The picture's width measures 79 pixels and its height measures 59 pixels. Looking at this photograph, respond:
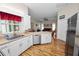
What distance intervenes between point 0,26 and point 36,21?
498 mm

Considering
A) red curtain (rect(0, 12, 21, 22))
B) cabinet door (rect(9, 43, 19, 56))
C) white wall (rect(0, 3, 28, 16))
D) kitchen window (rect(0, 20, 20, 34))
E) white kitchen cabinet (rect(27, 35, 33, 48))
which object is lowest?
cabinet door (rect(9, 43, 19, 56))

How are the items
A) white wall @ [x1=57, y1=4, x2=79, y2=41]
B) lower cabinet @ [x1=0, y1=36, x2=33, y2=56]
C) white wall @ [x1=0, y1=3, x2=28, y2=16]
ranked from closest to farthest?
white wall @ [x1=0, y1=3, x2=28, y2=16], white wall @ [x1=57, y1=4, x2=79, y2=41], lower cabinet @ [x1=0, y1=36, x2=33, y2=56]

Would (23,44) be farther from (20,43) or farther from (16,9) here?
(16,9)

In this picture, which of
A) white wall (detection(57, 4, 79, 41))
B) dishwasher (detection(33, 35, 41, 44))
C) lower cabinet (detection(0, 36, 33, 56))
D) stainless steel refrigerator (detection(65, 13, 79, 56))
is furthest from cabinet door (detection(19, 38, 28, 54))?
stainless steel refrigerator (detection(65, 13, 79, 56))

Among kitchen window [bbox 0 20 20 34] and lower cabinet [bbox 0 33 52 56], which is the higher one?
kitchen window [bbox 0 20 20 34]

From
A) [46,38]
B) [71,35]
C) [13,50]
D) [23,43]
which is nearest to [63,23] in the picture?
[71,35]

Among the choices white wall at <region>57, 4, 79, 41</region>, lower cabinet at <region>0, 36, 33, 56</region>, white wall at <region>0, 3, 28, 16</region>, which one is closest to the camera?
white wall at <region>0, 3, 28, 16</region>

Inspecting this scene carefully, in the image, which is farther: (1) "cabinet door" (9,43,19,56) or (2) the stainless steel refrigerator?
(1) "cabinet door" (9,43,19,56)

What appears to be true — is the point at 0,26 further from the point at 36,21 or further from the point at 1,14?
the point at 36,21

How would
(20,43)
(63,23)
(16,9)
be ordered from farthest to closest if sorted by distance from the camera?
(20,43), (63,23), (16,9)

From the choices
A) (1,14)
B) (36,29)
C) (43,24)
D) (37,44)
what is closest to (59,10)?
(43,24)

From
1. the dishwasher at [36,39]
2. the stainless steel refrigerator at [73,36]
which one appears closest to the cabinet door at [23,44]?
the dishwasher at [36,39]

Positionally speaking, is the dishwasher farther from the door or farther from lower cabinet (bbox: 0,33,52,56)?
the door

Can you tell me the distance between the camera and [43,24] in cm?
120
